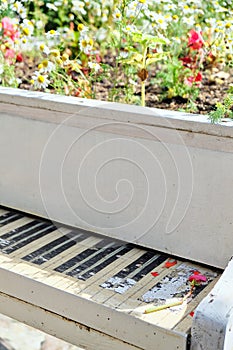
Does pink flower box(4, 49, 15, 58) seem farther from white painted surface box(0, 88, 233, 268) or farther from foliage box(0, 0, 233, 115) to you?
white painted surface box(0, 88, 233, 268)

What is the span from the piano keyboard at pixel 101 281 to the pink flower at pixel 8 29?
92cm

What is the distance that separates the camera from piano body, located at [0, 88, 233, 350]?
197 cm

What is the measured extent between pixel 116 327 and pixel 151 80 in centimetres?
143

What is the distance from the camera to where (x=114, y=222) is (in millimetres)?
2389

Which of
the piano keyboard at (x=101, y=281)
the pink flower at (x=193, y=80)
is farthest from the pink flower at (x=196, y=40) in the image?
the piano keyboard at (x=101, y=281)

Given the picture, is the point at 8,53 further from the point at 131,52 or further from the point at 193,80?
the point at 193,80

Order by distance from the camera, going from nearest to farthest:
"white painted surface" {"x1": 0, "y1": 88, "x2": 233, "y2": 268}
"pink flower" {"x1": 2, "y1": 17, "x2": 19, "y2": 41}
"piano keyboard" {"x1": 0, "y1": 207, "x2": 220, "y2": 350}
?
1. "piano keyboard" {"x1": 0, "y1": 207, "x2": 220, "y2": 350}
2. "white painted surface" {"x1": 0, "y1": 88, "x2": 233, "y2": 268}
3. "pink flower" {"x1": 2, "y1": 17, "x2": 19, "y2": 41}

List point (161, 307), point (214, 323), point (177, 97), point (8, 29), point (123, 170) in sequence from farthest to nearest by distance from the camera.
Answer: point (8, 29) → point (177, 97) → point (123, 170) → point (161, 307) → point (214, 323)

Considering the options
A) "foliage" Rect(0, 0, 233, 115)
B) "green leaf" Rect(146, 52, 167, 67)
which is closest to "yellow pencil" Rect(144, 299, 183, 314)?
"foliage" Rect(0, 0, 233, 115)

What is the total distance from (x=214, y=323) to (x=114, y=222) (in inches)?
30.3

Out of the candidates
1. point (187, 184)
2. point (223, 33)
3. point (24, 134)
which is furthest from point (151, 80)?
point (187, 184)

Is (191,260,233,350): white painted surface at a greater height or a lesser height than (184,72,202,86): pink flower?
lesser

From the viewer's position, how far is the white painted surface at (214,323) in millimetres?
1694

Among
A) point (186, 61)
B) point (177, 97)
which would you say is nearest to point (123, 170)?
point (177, 97)
